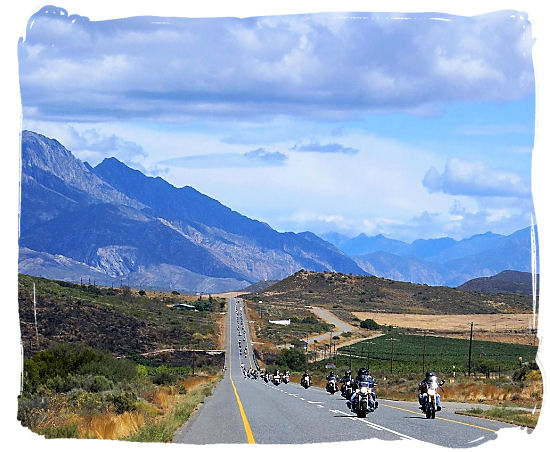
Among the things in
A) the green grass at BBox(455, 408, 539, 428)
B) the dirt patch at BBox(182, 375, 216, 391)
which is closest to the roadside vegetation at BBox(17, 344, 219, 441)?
the green grass at BBox(455, 408, 539, 428)

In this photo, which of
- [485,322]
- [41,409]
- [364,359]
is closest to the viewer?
[41,409]

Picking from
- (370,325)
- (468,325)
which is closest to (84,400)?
(468,325)

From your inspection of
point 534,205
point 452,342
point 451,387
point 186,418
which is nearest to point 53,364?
point 186,418

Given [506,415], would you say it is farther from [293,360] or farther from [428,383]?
[293,360]

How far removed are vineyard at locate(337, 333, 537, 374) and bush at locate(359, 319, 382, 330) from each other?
15003 millimetres

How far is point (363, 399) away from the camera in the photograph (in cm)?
2694

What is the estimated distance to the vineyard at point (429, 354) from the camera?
104875mm

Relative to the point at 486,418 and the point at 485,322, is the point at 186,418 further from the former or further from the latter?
the point at 485,322

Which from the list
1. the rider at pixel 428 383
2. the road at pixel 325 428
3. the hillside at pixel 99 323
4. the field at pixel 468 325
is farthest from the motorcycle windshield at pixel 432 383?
the field at pixel 468 325

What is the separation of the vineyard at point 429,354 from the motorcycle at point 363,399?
6471 centimetres

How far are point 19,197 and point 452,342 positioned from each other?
147 meters

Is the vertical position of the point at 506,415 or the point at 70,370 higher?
the point at 70,370

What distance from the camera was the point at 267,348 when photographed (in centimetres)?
15812

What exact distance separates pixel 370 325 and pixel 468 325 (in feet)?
83.0
